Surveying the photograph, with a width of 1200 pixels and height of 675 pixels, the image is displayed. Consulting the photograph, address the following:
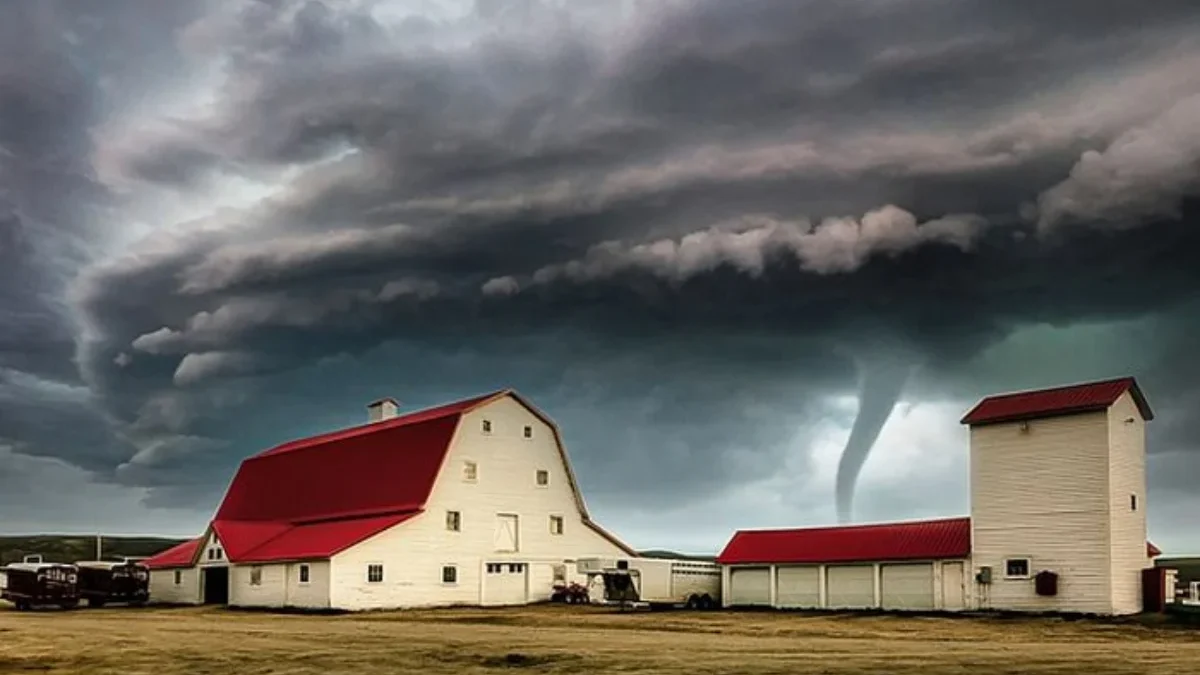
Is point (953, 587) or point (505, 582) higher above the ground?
point (953, 587)

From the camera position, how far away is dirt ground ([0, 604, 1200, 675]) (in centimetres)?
2714

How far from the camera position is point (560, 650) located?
30.7m

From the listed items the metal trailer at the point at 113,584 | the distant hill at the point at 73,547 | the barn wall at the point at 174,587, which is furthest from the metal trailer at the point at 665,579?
the distant hill at the point at 73,547

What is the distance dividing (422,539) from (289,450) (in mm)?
19864

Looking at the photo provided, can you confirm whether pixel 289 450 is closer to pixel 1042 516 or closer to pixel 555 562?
pixel 555 562

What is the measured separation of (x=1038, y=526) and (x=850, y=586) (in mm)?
9329

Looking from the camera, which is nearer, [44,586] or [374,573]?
[374,573]

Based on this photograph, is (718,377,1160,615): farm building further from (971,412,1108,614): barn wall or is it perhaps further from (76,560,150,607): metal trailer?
(76,560,150,607): metal trailer

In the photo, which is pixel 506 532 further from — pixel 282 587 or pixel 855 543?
pixel 855 543

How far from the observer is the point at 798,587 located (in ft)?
189

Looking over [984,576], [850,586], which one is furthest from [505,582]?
[984,576]

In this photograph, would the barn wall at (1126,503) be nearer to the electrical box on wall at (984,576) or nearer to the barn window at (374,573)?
the electrical box on wall at (984,576)

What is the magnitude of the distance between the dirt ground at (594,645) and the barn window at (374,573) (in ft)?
23.0

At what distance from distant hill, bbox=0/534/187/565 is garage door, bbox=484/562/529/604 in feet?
287
